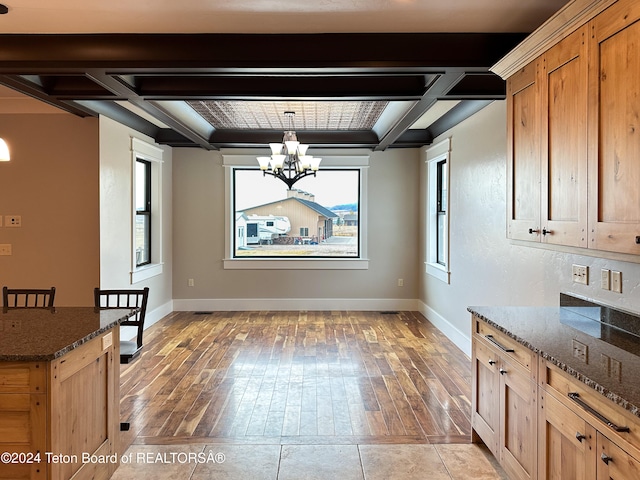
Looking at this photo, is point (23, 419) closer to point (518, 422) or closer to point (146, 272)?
point (518, 422)

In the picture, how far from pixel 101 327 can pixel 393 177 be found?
5.47 m

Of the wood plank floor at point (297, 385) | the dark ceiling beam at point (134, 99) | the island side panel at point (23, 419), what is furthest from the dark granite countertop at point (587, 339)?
the dark ceiling beam at point (134, 99)

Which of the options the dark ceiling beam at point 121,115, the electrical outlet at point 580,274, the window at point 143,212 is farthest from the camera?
the window at point 143,212

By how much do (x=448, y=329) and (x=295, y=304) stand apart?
99.5 inches

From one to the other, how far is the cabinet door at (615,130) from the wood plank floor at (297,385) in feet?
5.86

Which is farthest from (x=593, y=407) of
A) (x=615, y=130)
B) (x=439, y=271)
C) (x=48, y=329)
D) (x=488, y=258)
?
(x=439, y=271)

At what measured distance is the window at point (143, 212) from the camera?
242 inches

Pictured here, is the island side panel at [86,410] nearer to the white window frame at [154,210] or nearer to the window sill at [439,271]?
the white window frame at [154,210]

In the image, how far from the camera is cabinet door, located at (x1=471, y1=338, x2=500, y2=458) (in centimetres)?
252

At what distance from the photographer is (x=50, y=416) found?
193 cm

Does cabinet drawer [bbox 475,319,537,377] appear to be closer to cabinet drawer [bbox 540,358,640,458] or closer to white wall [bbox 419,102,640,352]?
cabinet drawer [bbox 540,358,640,458]

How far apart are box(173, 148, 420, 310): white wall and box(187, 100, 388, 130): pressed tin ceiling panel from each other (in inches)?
44.2

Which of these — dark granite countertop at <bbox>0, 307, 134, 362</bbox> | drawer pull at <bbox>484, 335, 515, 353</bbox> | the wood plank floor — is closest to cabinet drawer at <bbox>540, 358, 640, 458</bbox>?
drawer pull at <bbox>484, 335, 515, 353</bbox>

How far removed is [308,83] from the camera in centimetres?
388
